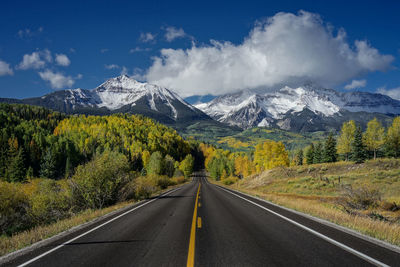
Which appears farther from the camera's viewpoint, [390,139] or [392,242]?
[390,139]

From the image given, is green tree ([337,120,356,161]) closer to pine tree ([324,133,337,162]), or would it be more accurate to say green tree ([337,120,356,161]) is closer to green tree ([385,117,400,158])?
pine tree ([324,133,337,162])

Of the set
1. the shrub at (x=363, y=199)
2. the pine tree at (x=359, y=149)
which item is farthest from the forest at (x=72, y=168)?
the pine tree at (x=359, y=149)

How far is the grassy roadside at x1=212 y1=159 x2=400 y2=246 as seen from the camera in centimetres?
902

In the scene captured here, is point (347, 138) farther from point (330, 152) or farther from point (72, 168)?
point (72, 168)

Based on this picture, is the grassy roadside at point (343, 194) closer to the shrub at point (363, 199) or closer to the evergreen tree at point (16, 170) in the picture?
the shrub at point (363, 199)

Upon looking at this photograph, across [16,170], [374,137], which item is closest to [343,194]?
[374,137]

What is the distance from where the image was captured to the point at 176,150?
133875 millimetres

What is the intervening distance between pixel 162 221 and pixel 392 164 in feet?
136

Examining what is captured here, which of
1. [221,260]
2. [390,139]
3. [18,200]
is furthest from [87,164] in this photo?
[390,139]

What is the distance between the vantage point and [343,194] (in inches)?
547

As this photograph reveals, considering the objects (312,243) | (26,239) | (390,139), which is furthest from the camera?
(390,139)

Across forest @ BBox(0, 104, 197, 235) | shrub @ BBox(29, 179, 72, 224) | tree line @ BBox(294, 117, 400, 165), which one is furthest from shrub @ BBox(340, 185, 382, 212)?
tree line @ BBox(294, 117, 400, 165)

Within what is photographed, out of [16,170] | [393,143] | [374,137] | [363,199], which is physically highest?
[374,137]

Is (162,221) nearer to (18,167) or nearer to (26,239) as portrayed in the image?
(26,239)
